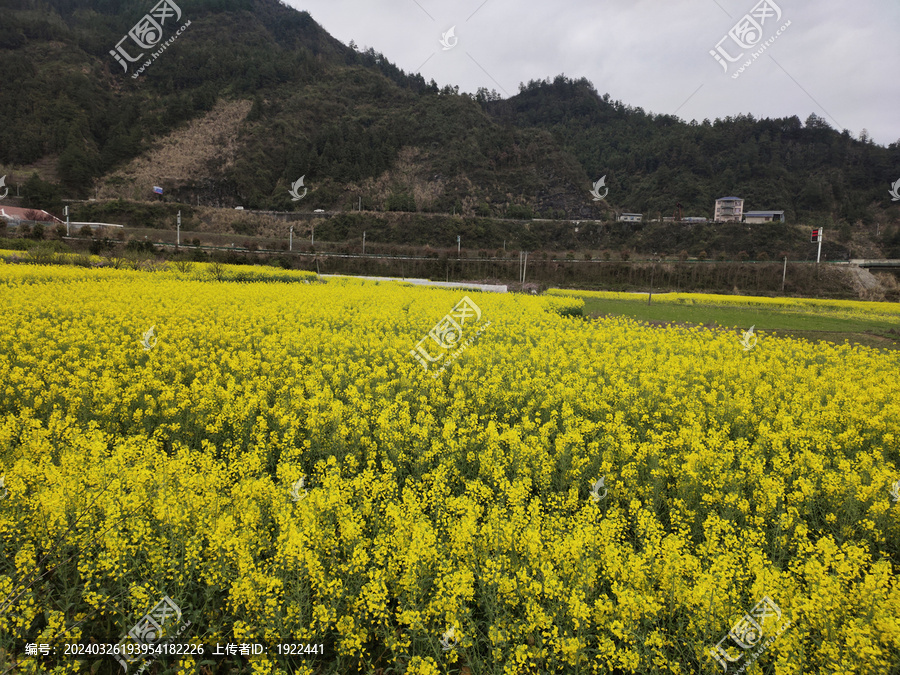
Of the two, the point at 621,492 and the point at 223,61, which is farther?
the point at 223,61

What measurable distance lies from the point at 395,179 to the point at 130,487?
3587 inches

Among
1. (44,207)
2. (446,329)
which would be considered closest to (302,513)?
(446,329)

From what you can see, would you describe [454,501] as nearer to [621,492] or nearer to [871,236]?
[621,492]

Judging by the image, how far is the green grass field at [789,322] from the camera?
16797 mm

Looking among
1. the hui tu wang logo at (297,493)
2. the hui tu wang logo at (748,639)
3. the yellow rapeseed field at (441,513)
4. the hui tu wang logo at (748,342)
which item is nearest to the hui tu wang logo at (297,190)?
the yellow rapeseed field at (441,513)

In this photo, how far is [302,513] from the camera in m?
3.75

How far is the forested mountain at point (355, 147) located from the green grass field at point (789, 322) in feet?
197

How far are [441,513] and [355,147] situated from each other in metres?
97.7

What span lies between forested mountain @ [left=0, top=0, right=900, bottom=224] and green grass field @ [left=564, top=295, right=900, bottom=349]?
60163 mm

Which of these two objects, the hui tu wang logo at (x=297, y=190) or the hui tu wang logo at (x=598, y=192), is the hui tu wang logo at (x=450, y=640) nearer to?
the hui tu wang logo at (x=297, y=190)

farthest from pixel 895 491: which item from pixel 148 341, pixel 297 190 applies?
pixel 297 190

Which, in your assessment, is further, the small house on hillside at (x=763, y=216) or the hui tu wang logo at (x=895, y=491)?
the small house on hillside at (x=763, y=216)

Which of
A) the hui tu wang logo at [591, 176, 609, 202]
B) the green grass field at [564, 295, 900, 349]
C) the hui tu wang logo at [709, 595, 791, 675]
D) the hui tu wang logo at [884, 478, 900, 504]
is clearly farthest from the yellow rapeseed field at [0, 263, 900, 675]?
the hui tu wang logo at [591, 176, 609, 202]

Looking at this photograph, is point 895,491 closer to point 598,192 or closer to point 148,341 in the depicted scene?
point 148,341
